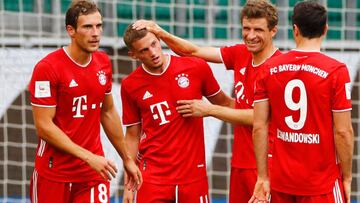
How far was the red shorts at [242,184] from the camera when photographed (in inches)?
269

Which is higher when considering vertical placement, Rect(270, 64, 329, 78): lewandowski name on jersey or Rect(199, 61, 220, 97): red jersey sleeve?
Rect(270, 64, 329, 78): lewandowski name on jersey

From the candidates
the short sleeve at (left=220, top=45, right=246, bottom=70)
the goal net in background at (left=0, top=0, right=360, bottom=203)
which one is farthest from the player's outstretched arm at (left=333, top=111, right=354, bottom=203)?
the goal net in background at (left=0, top=0, right=360, bottom=203)

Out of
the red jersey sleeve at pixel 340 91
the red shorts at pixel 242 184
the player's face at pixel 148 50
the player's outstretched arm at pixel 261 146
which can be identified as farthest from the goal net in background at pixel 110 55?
the red jersey sleeve at pixel 340 91

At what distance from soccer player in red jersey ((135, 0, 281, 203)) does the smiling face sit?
0.92ft

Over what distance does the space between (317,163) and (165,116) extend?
1.31 metres

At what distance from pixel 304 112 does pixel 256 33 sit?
1038 millimetres

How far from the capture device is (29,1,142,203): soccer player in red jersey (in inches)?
259

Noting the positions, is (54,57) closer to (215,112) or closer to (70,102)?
(70,102)

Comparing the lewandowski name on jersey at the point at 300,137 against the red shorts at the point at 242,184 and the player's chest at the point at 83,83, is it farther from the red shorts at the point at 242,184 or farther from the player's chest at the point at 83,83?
the player's chest at the point at 83,83

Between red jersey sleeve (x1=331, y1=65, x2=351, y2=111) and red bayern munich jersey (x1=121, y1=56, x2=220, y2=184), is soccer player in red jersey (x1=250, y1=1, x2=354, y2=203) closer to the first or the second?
red jersey sleeve (x1=331, y1=65, x2=351, y2=111)

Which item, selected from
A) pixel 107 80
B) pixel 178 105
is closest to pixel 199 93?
pixel 178 105

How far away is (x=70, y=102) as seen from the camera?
21.8 ft

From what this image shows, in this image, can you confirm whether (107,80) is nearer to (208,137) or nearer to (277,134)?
(277,134)

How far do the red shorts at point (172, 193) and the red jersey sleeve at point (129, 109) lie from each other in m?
0.45
